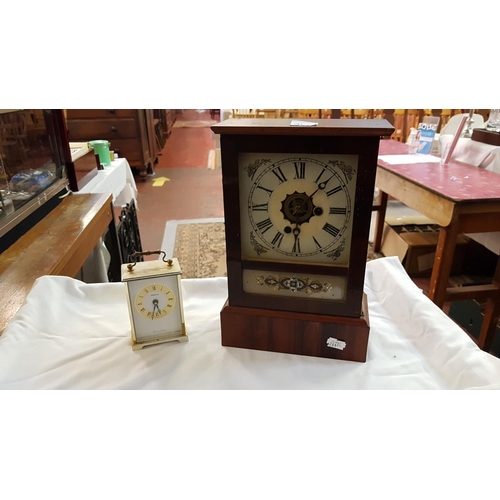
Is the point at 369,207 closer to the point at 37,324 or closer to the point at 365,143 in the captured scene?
the point at 365,143

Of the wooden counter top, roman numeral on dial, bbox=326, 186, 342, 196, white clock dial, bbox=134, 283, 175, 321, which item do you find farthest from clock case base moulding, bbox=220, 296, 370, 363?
the wooden counter top

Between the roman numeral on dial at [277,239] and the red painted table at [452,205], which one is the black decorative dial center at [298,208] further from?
the red painted table at [452,205]

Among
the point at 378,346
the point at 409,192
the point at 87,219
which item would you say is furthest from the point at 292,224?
the point at 409,192

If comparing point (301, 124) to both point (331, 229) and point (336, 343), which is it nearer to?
point (331, 229)

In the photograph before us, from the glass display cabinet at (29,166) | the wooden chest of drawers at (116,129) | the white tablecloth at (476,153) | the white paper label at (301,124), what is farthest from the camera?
the wooden chest of drawers at (116,129)

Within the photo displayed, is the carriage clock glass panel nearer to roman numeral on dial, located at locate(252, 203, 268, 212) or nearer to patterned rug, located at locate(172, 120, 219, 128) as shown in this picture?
roman numeral on dial, located at locate(252, 203, 268, 212)

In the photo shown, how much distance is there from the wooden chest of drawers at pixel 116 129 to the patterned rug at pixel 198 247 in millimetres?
1468

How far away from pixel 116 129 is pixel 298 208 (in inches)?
151

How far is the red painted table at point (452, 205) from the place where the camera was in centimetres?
142

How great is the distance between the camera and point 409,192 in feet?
5.71

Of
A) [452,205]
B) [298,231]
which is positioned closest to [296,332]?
[298,231]

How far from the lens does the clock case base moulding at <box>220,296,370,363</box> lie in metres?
0.66

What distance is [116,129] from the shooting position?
13.1 ft

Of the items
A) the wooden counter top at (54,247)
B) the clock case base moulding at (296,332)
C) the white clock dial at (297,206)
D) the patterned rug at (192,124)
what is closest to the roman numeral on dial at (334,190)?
the white clock dial at (297,206)
